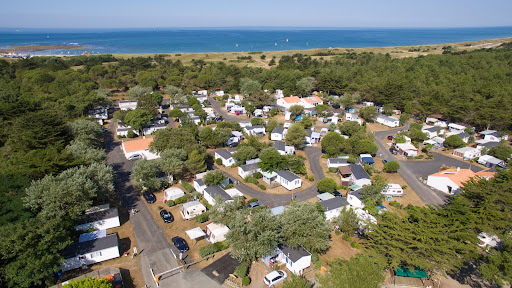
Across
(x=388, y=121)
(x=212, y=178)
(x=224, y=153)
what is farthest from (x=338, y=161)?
(x=388, y=121)

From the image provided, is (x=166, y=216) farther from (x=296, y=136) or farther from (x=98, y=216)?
(x=296, y=136)

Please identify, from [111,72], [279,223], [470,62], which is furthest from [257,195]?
[470,62]

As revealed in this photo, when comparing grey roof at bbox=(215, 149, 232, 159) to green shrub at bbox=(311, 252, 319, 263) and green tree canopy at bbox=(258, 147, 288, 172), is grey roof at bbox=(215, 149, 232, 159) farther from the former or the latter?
green shrub at bbox=(311, 252, 319, 263)

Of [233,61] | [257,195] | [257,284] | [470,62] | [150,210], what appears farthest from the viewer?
[233,61]

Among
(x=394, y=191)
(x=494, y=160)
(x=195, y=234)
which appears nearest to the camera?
(x=195, y=234)

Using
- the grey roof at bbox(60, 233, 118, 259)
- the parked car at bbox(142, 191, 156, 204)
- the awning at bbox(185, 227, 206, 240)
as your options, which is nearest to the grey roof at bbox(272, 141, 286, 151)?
the parked car at bbox(142, 191, 156, 204)

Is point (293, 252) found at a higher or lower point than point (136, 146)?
lower

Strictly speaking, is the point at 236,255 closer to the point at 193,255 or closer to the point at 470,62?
the point at 193,255
